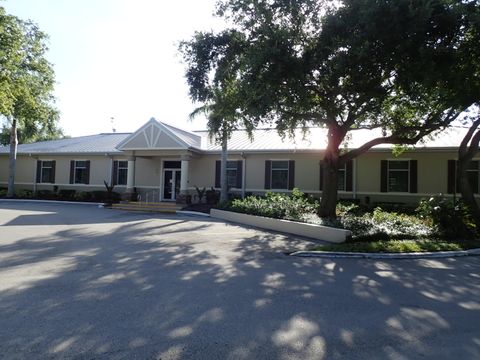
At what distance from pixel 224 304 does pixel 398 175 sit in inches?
685

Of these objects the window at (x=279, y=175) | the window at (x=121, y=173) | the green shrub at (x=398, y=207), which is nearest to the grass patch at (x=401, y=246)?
the green shrub at (x=398, y=207)

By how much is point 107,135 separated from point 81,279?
27473 millimetres

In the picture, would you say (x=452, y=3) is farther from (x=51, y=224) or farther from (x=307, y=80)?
(x=51, y=224)

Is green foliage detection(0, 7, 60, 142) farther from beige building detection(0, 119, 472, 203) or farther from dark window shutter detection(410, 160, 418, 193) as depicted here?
dark window shutter detection(410, 160, 418, 193)

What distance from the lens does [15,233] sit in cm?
1195

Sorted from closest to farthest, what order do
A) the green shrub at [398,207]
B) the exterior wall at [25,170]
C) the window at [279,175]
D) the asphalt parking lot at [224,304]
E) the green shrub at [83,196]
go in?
the asphalt parking lot at [224,304] < the green shrub at [398,207] < the window at [279,175] < the green shrub at [83,196] < the exterior wall at [25,170]

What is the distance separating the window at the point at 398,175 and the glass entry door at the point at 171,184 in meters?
12.1

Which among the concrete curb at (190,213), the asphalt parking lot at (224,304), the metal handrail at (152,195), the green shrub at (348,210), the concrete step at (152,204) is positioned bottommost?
the asphalt parking lot at (224,304)

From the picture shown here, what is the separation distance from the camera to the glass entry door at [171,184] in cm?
2455

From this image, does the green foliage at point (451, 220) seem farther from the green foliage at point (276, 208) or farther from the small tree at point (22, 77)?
the small tree at point (22, 77)

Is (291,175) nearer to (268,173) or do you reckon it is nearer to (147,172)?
(268,173)

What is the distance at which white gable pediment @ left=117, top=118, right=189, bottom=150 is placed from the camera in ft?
74.4

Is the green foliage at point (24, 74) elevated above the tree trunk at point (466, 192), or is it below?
above

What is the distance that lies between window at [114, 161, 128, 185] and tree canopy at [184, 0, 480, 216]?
43.5 feet
